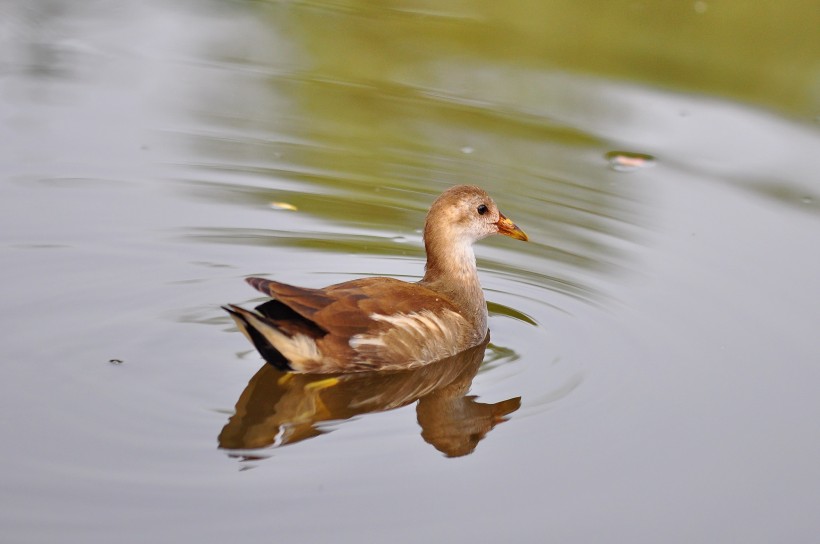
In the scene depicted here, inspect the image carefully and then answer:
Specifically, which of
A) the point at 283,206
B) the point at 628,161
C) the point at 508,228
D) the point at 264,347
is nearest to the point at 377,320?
the point at 264,347

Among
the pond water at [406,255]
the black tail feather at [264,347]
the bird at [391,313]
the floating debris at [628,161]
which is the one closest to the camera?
the pond water at [406,255]

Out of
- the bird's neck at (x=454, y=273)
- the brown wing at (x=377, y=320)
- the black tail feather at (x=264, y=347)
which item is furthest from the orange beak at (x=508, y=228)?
the black tail feather at (x=264, y=347)

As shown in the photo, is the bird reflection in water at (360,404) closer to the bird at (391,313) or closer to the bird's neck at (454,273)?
the bird at (391,313)

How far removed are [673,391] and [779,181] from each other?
3.43 m

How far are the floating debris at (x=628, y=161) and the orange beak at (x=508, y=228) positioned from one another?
1.87 m

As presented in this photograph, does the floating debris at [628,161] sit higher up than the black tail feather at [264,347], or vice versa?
the floating debris at [628,161]

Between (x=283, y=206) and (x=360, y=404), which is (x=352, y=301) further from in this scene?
(x=283, y=206)

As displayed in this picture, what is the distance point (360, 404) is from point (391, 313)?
70 centimetres

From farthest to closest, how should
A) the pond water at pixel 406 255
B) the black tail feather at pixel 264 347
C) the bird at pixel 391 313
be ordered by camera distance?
the bird at pixel 391 313
the black tail feather at pixel 264 347
the pond water at pixel 406 255

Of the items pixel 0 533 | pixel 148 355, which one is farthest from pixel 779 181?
pixel 0 533

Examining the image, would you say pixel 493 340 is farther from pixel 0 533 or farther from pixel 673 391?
pixel 0 533

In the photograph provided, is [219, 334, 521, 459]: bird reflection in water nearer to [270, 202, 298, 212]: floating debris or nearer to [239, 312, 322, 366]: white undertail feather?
[239, 312, 322, 366]: white undertail feather

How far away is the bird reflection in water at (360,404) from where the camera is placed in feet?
20.2

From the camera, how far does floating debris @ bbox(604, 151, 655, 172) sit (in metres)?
9.82
